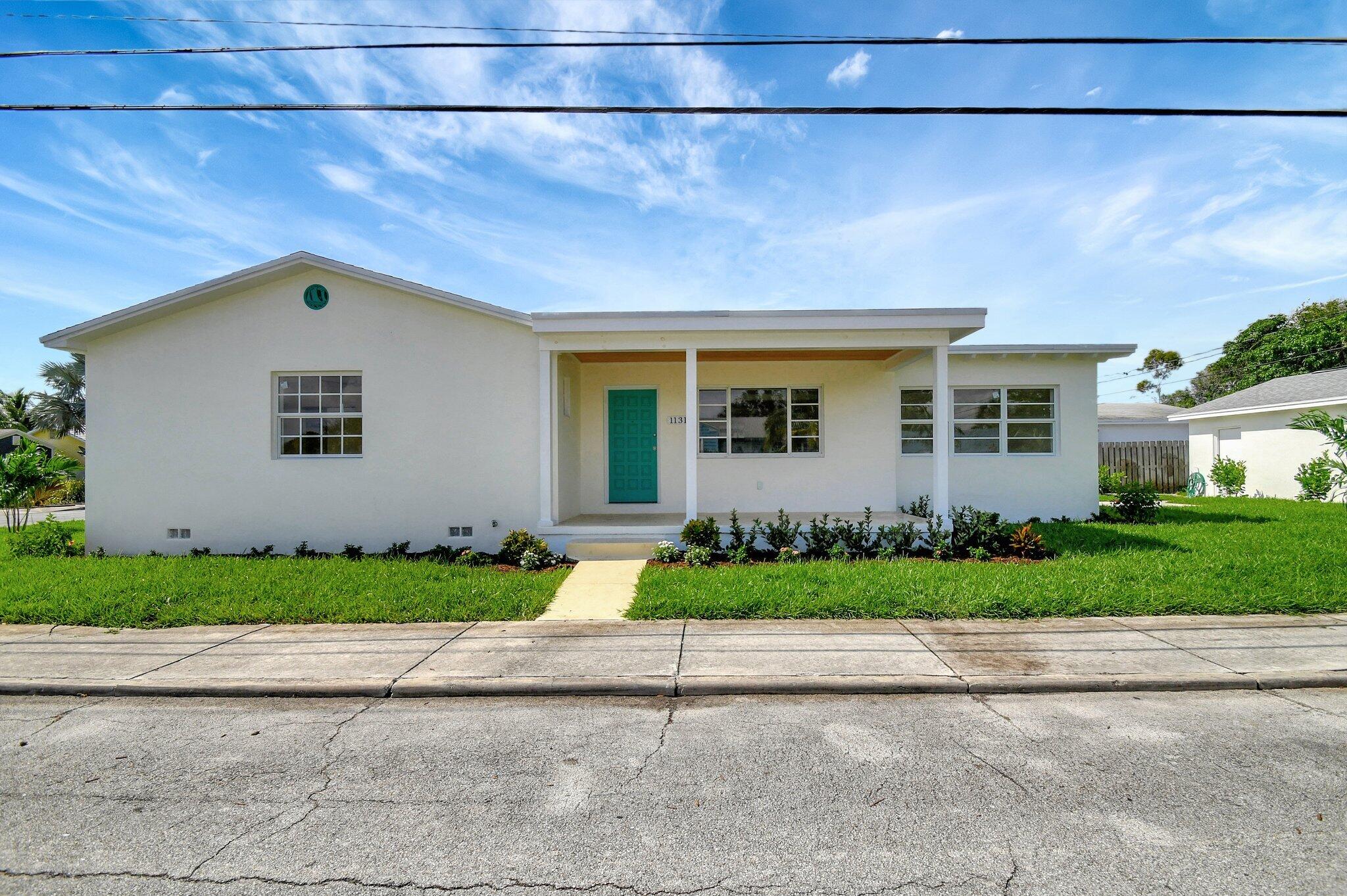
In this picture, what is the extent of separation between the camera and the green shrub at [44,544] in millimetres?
9898

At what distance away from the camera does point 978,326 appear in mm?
9547

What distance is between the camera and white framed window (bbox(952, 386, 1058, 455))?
13031 mm

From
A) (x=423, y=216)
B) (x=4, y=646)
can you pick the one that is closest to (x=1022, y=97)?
(x=423, y=216)

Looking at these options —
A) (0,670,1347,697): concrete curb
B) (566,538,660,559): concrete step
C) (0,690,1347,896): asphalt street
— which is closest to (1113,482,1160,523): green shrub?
(0,670,1347,697): concrete curb

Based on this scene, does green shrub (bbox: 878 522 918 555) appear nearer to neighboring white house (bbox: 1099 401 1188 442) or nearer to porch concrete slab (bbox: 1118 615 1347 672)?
porch concrete slab (bbox: 1118 615 1347 672)

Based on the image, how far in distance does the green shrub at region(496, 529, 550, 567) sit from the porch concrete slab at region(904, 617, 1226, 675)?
16.7 ft

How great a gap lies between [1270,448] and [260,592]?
78.8 ft

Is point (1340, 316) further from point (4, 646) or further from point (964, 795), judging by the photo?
point (4, 646)

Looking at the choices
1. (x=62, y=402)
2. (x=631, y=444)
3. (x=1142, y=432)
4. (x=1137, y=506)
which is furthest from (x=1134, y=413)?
(x=62, y=402)

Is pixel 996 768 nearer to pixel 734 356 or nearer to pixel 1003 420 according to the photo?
pixel 734 356

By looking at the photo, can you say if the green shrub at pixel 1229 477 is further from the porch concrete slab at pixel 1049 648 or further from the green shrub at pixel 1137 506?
the porch concrete slab at pixel 1049 648

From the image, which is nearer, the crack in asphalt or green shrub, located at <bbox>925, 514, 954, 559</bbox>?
the crack in asphalt

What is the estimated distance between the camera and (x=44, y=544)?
9.95 meters

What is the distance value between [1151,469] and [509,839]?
78.1 feet
